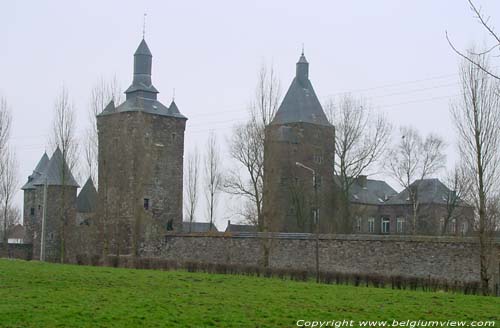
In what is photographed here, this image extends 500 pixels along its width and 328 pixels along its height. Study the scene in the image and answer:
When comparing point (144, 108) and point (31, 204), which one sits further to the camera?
point (31, 204)

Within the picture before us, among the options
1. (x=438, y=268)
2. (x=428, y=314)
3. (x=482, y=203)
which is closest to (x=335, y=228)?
(x=438, y=268)

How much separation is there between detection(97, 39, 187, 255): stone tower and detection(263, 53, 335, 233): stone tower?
22.7 ft

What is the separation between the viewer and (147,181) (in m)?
45.6

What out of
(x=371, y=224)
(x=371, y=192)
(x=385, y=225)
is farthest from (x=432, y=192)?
(x=371, y=192)

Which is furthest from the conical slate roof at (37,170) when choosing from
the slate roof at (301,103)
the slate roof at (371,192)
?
the slate roof at (371,192)

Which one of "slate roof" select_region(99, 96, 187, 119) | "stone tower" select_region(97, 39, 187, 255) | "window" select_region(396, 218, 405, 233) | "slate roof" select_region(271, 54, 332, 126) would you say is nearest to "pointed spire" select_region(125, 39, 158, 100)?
"stone tower" select_region(97, 39, 187, 255)

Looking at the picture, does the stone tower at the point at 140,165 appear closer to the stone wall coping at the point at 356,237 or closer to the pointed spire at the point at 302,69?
the stone wall coping at the point at 356,237

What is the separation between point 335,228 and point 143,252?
11887 mm

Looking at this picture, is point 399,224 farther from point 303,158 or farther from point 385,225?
point 303,158

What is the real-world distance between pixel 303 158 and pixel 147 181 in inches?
462

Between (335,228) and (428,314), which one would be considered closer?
(428,314)

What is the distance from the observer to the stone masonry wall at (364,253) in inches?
1138

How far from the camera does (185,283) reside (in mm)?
22031

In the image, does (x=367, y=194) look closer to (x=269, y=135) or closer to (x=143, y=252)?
(x=143, y=252)
